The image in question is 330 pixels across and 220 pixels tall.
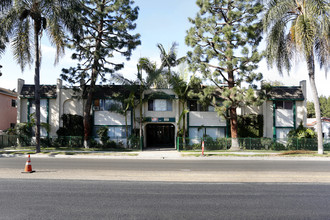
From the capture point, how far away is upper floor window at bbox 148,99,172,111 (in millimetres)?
26188

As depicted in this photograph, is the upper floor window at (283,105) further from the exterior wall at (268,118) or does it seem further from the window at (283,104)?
the exterior wall at (268,118)

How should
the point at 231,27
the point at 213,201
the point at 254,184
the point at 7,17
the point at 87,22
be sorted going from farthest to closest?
the point at 87,22 < the point at 231,27 < the point at 7,17 < the point at 254,184 < the point at 213,201

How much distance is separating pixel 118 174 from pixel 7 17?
15.9m

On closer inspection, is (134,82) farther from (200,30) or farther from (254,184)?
(254,184)

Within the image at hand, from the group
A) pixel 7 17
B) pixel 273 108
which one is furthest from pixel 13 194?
pixel 273 108

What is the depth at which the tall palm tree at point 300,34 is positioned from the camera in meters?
18.7

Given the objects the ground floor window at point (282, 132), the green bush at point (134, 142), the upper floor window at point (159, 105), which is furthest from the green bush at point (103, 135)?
the ground floor window at point (282, 132)

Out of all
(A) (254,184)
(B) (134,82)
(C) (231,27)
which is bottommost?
(A) (254,184)

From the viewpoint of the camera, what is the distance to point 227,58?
2342cm

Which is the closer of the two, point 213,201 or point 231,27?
point 213,201

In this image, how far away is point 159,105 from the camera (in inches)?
1031

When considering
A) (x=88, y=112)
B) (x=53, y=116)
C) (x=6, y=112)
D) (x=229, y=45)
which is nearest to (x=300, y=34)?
(x=229, y=45)

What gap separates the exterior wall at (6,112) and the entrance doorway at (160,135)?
54.5 ft

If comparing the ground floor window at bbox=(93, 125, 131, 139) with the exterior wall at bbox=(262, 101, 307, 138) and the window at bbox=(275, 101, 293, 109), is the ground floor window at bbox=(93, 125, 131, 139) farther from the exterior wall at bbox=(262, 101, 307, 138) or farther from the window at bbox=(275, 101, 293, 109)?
the window at bbox=(275, 101, 293, 109)
